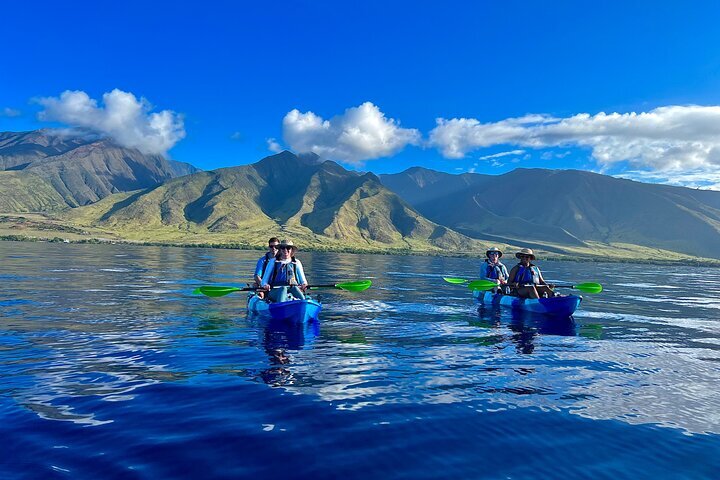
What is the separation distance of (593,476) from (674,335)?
2123 centimetres

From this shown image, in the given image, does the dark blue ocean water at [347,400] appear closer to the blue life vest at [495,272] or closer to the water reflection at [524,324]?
the water reflection at [524,324]

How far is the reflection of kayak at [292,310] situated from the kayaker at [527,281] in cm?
1393

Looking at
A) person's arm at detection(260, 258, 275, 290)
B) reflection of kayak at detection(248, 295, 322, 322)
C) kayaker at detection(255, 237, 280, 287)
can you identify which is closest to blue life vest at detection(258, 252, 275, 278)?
kayaker at detection(255, 237, 280, 287)

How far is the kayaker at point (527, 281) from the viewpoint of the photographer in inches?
1177

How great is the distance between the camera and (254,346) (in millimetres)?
19219

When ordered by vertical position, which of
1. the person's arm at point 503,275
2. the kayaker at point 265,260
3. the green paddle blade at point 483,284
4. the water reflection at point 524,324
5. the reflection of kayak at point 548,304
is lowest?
the water reflection at point 524,324

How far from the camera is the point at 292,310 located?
23.1m

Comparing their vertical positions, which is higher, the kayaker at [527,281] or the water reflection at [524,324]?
the kayaker at [527,281]

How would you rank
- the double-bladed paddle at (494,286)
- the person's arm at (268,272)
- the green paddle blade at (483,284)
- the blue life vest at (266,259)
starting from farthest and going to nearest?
the green paddle blade at (483,284)
the double-bladed paddle at (494,286)
the blue life vest at (266,259)
the person's arm at (268,272)

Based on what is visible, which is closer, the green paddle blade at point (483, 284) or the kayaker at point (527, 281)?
the kayaker at point (527, 281)

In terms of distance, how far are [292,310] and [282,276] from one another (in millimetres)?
2632

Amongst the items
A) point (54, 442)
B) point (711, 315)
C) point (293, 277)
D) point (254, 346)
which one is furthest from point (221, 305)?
point (711, 315)

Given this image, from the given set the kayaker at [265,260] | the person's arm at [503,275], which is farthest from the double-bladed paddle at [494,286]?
the kayaker at [265,260]

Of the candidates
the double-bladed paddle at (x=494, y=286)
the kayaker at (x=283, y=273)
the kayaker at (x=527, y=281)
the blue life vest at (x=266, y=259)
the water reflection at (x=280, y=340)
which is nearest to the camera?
the water reflection at (x=280, y=340)
